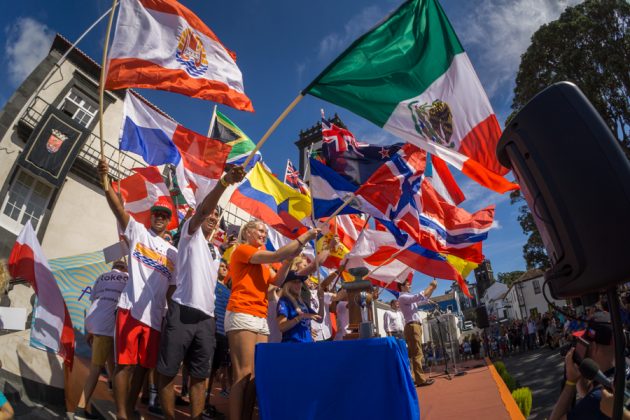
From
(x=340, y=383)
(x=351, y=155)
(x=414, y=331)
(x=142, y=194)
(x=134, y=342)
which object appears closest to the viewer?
(x=340, y=383)

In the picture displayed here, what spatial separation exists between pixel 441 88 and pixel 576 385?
2926mm

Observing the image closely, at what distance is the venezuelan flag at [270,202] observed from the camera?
7.64m

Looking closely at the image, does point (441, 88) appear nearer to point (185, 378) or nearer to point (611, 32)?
point (185, 378)

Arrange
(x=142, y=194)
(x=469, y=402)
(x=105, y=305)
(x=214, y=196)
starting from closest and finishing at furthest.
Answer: (x=214, y=196), (x=105, y=305), (x=469, y=402), (x=142, y=194)

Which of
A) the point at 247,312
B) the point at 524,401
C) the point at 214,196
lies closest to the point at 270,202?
the point at 247,312

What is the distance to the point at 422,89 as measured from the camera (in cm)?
415

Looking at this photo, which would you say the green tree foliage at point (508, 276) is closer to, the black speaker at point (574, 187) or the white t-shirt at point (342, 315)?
the white t-shirt at point (342, 315)

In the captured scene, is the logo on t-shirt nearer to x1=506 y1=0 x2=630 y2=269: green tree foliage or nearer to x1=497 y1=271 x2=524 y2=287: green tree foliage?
x1=506 y1=0 x2=630 y2=269: green tree foliage

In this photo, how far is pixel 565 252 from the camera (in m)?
1.19

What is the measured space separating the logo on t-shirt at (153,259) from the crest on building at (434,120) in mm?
2694

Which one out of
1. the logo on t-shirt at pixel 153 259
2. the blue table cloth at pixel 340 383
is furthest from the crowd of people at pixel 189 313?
the blue table cloth at pixel 340 383

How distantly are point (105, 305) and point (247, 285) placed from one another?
1.83 metres

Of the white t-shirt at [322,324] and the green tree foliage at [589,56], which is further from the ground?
the green tree foliage at [589,56]

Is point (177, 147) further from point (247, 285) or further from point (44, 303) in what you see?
point (247, 285)
